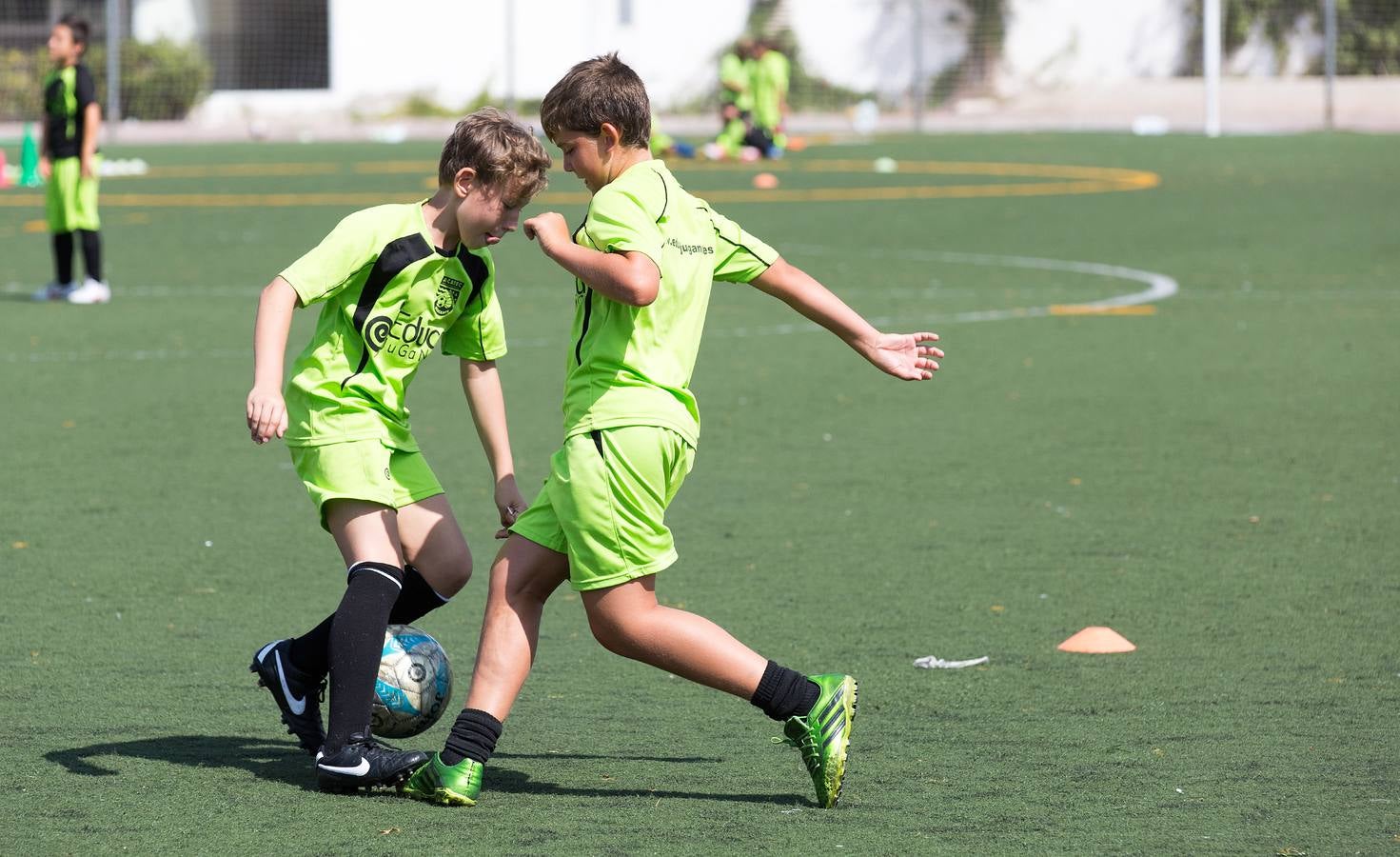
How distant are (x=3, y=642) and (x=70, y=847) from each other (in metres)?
2.02

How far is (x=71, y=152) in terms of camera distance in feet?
48.9

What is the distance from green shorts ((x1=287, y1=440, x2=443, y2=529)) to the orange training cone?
225cm

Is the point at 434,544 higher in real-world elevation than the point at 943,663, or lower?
higher

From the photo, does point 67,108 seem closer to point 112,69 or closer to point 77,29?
point 77,29

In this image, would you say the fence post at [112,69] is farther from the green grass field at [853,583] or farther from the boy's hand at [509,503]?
the boy's hand at [509,503]

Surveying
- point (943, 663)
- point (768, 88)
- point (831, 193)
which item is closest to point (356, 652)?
point (943, 663)

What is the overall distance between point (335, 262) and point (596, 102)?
720 millimetres

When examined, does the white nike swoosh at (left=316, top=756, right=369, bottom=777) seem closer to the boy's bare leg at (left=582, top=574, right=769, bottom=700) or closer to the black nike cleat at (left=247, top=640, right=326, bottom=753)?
the black nike cleat at (left=247, top=640, right=326, bottom=753)

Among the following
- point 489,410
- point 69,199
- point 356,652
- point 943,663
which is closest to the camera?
point 356,652

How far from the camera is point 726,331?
13.6 meters

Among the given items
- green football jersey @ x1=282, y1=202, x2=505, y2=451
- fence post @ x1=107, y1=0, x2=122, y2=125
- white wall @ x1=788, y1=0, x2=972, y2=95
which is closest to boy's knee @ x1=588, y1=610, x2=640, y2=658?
green football jersey @ x1=282, y1=202, x2=505, y2=451

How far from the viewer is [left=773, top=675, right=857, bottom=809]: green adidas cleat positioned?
4.40 meters

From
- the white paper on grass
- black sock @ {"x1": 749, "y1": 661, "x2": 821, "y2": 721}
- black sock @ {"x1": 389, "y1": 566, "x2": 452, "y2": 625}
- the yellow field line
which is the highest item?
the yellow field line

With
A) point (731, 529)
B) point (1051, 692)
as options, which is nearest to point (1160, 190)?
point (731, 529)
